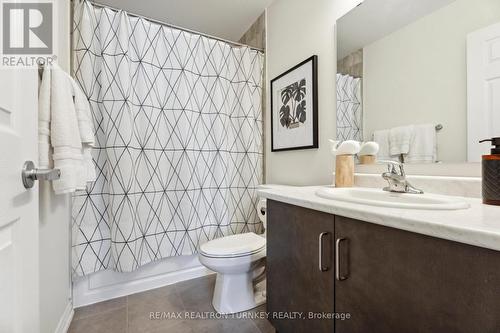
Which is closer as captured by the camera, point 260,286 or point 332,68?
point 332,68

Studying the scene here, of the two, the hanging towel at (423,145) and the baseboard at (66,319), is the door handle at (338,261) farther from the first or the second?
the baseboard at (66,319)

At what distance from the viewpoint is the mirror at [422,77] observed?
0.87 m

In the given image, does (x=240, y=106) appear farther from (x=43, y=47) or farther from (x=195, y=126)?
(x=43, y=47)

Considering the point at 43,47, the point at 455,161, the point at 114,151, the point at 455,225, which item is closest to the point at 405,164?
the point at 455,161

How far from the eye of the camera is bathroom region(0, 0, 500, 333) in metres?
0.56

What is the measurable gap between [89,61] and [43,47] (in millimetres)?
367

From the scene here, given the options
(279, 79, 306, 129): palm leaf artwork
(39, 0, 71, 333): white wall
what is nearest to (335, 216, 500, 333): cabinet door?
(279, 79, 306, 129): palm leaf artwork

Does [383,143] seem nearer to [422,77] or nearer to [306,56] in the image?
[422,77]

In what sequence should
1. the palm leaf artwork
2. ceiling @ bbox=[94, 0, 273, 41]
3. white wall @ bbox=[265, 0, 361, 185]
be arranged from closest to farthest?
white wall @ bbox=[265, 0, 361, 185] → the palm leaf artwork → ceiling @ bbox=[94, 0, 273, 41]

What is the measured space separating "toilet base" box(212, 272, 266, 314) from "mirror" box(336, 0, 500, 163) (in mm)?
1116

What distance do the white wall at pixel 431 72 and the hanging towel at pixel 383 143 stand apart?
33mm

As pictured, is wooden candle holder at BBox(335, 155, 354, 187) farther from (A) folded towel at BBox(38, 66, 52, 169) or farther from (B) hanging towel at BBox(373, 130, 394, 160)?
(A) folded towel at BBox(38, 66, 52, 169)

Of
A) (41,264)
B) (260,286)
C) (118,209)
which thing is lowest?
(260,286)

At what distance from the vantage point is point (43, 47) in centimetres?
112
